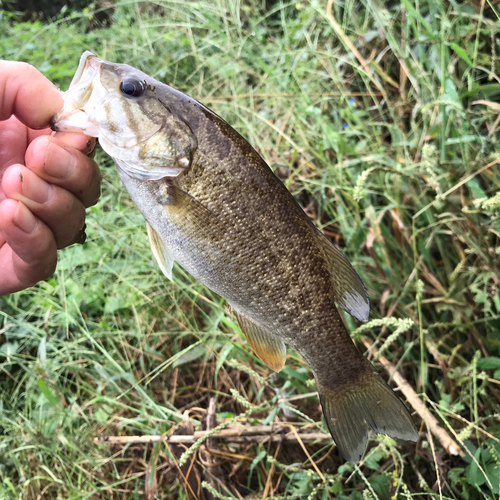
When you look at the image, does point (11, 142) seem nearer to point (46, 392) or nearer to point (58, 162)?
point (58, 162)

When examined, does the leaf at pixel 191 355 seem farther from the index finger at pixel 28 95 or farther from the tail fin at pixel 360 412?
the index finger at pixel 28 95

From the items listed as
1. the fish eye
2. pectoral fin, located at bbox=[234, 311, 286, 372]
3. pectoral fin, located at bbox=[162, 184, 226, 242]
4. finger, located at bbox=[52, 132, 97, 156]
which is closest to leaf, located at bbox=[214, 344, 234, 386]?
pectoral fin, located at bbox=[234, 311, 286, 372]

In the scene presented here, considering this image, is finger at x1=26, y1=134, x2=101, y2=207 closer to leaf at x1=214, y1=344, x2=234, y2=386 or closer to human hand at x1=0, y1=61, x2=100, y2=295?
human hand at x1=0, y1=61, x2=100, y2=295

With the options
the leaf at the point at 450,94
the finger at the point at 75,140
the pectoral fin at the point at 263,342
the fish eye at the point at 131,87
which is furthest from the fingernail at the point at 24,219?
the leaf at the point at 450,94

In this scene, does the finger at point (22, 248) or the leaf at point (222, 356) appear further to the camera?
the leaf at point (222, 356)

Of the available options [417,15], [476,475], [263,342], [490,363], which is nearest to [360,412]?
[263,342]

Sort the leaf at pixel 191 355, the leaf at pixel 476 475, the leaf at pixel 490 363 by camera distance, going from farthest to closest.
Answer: the leaf at pixel 191 355
the leaf at pixel 490 363
the leaf at pixel 476 475
